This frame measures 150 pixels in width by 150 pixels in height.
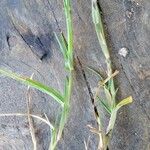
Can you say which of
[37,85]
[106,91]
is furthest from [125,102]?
[37,85]

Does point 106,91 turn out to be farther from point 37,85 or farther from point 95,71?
point 37,85

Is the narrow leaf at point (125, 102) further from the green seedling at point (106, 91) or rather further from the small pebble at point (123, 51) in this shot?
the small pebble at point (123, 51)

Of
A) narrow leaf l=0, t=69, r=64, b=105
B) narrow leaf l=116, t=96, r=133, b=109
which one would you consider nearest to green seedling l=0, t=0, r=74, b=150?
narrow leaf l=0, t=69, r=64, b=105

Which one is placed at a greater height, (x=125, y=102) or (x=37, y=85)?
(x=37, y=85)

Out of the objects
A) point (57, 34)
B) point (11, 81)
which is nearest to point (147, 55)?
point (57, 34)

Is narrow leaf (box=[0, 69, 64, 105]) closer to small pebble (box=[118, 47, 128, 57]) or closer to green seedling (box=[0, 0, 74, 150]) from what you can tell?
green seedling (box=[0, 0, 74, 150])

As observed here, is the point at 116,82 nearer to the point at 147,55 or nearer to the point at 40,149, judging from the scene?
the point at 147,55
